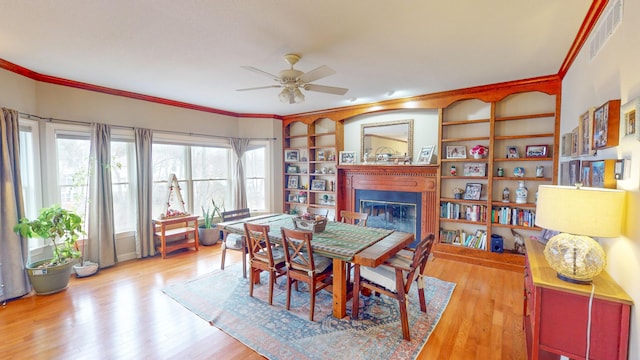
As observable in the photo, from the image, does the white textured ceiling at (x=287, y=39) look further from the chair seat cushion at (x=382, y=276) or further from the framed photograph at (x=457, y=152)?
the chair seat cushion at (x=382, y=276)

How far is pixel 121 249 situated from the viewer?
4.37 meters

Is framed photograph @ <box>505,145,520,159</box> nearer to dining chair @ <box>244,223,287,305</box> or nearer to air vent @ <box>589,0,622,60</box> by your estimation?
air vent @ <box>589,0,622,60</box>

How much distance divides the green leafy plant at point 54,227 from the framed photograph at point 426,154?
15.6 feet

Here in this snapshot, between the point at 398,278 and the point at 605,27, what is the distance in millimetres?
2301

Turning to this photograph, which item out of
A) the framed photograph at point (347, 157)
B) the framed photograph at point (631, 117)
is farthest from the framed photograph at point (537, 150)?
the framed photograph at point (347, 157)

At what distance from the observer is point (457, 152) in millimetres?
4395

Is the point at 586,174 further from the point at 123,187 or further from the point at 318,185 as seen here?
the point at 123,187

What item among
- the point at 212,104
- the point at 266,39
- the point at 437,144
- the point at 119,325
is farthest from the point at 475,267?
the point at 212,104

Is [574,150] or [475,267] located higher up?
[574,150]

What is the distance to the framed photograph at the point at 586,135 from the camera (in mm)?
1996

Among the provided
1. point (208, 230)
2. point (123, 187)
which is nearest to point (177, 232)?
point (208, 230)

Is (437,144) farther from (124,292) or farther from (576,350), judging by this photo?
(124,292)

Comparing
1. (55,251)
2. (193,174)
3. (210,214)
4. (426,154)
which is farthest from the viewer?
(210,214)

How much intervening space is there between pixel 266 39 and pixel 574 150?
2917 millimetres
